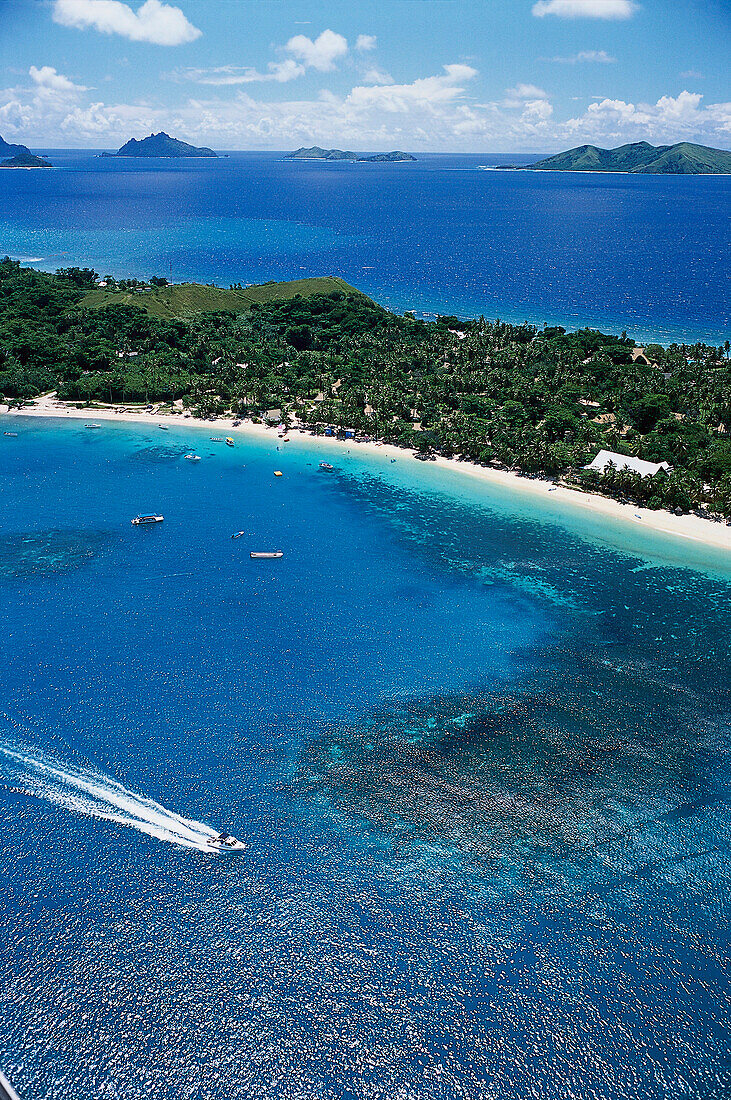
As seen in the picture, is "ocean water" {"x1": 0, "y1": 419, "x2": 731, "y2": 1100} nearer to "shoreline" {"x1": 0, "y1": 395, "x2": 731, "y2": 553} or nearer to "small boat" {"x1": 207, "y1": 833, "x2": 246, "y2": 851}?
"small boat" {"x1": 207, "y1": 833, "x2": 246, "y2": 851}

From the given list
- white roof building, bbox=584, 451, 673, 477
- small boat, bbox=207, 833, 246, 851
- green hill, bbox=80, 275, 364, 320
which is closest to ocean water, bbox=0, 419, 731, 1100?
small boat, bbox=207, 833, 246, 851

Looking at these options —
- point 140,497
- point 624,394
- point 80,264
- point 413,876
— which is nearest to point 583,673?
point 413,876

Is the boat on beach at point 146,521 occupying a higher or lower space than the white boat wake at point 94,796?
higher

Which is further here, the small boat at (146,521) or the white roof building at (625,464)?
the white roof building at (625,464)

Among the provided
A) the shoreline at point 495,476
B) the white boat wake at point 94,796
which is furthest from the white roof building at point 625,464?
the white boat wake at point 94,796

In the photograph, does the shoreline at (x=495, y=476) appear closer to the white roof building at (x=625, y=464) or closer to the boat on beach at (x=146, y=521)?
the white roof building at (x=625, y=464)

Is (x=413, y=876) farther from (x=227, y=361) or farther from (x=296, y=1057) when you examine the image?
(x=227, y=361)

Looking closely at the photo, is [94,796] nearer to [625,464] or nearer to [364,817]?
[364,817]
